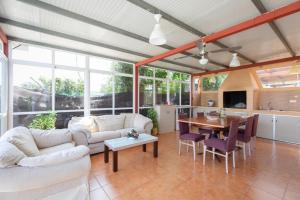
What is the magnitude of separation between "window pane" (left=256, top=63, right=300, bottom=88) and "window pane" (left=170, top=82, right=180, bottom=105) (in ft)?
10.4

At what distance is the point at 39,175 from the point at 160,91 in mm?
5376

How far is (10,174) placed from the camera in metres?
1.38

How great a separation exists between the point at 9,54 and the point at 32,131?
2.01 m

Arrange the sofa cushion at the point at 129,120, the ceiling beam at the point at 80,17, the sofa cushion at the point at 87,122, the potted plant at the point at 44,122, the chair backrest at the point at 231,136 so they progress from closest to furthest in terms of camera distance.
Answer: the ceiling beam at the point at 80,17 < the chair backrest at the point at 231,136 < the potted plant at the point at 44,122 < the sofa cushion at the point at 87,122 < the sofa cushion at the point at 129,120

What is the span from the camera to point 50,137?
2.83m

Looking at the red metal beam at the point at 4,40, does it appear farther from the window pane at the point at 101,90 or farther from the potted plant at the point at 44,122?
the window pane at the point at 101,90

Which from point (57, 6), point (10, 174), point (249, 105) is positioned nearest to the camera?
point (10, 174)

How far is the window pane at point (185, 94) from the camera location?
7410 mm

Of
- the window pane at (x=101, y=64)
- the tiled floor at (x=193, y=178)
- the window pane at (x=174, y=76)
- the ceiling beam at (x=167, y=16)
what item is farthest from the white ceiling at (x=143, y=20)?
the window pane at (x=174, y=76)

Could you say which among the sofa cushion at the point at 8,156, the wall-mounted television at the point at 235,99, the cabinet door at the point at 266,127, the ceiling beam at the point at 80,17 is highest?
the ceiling beam at the point at 80,17

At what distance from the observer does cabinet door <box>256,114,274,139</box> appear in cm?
490

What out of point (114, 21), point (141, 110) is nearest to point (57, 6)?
point (114, 21)

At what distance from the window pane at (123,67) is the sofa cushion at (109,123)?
172 centimetres

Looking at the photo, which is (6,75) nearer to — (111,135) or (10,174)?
(111,135)
